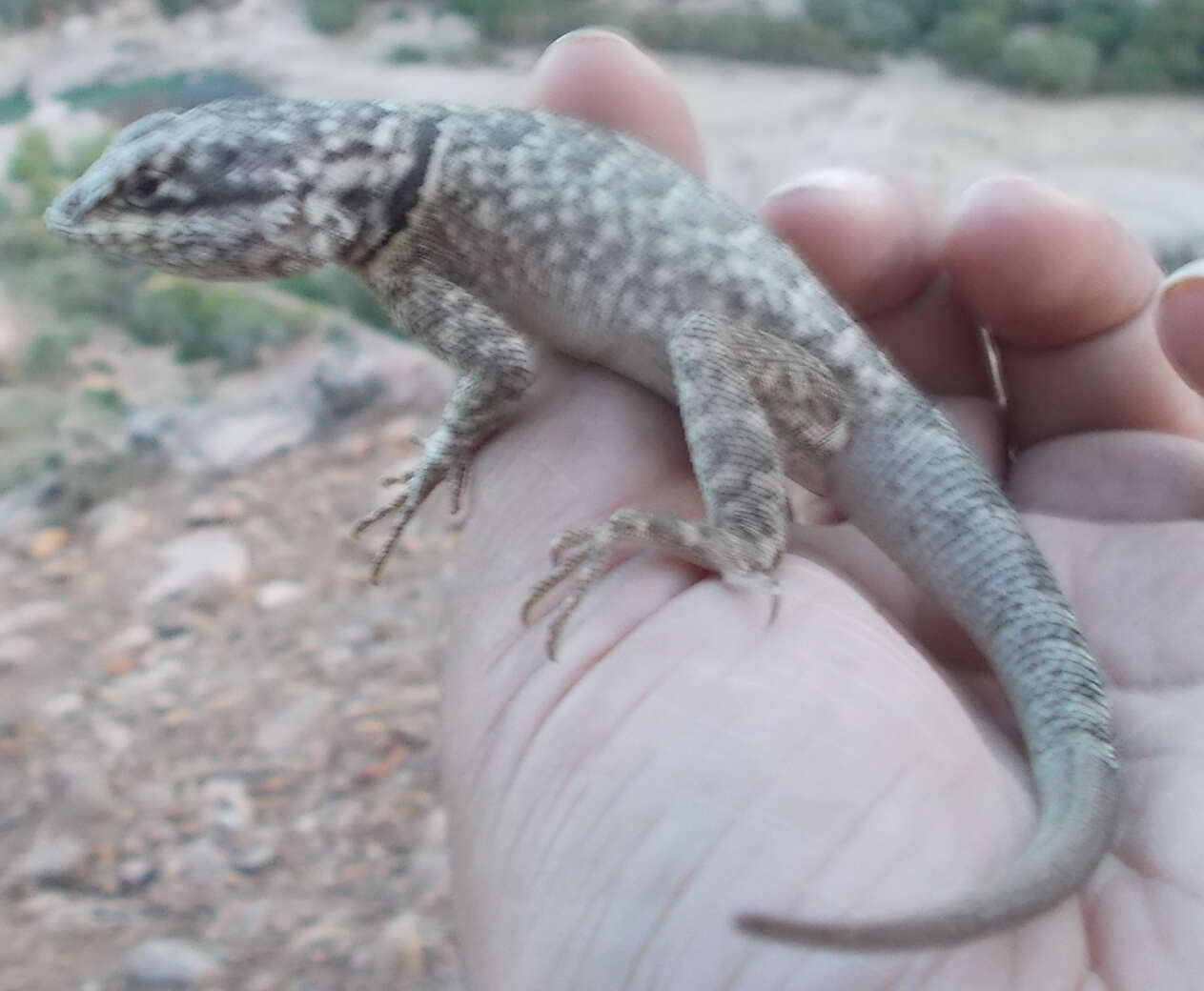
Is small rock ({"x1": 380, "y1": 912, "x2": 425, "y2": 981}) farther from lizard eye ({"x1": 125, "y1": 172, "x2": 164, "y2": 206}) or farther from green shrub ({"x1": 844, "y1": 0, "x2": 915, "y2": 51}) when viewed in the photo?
green shrub ({"x1": 844, "y1": 0, "x2": 915, "y2": 51})

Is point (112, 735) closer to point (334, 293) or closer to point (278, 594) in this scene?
point (278, 594)

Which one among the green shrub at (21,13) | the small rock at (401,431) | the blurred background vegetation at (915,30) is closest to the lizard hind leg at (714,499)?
the small rock at (401,431)

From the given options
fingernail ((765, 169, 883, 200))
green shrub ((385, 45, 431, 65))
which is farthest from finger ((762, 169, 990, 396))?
green shrub ((385, 45, 431, 65))

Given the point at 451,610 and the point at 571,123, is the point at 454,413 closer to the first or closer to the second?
the point at 451,610

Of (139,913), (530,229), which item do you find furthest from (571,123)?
(139,913)

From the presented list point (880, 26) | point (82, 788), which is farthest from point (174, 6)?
point (82, 788)
